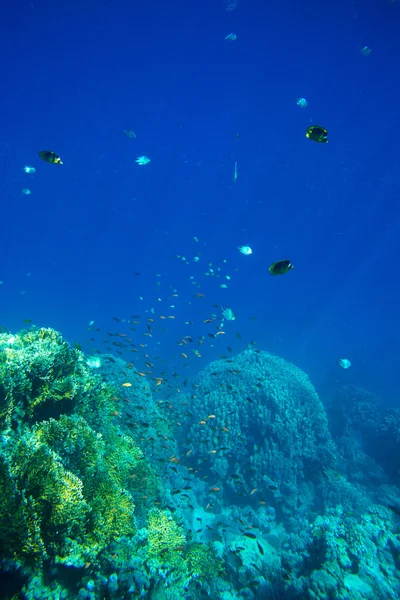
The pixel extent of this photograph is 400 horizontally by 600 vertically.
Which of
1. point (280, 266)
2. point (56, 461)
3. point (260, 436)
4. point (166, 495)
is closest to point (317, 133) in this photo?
point (280, 266)

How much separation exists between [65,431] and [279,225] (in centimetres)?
8195

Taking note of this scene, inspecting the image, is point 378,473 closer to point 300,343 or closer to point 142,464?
point 142,464

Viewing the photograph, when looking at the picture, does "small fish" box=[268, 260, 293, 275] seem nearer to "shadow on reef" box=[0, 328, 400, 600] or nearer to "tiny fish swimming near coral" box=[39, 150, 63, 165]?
"shadow on reef" box=[0, 328, 400, 600]

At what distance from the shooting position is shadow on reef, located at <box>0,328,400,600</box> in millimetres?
3766

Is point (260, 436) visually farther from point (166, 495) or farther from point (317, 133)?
point (317, 133)

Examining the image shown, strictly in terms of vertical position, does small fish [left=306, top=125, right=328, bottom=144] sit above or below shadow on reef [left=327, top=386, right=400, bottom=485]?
above

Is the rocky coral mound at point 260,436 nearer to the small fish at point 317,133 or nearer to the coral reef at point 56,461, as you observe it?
the coral reef at point 56,461

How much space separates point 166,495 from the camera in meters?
8.70

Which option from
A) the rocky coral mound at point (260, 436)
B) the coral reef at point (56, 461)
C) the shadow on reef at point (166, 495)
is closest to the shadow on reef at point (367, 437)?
the shadow on reef at point (166, 495)

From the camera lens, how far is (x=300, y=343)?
83125 millimetres

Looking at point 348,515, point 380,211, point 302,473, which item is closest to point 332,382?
point 302,473

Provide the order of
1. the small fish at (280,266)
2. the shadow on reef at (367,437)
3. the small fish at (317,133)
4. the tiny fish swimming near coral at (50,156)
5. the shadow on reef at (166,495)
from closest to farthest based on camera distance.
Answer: the shadow on reef at (166,495)
the small fish at (280,266)
the small fish at (317,133)
the tiny fish swimming near coral at (50,156)
the shadow on reef at (367,437)

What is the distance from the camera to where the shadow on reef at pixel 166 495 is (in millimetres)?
3766

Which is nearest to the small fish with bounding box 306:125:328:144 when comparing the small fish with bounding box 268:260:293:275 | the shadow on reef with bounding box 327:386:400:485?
the small fish with bounding box 268:260:293:275
